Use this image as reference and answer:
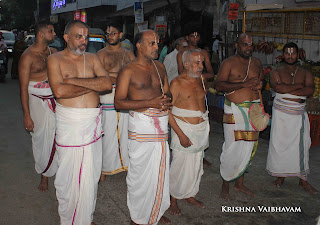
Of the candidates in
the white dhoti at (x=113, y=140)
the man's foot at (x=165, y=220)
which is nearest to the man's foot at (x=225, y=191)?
the man's foot at (x=165, y=220)

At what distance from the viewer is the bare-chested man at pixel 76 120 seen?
170 inches

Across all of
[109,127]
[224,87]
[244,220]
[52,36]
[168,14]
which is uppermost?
[168,14]

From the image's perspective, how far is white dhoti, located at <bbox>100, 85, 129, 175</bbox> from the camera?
21.1ft

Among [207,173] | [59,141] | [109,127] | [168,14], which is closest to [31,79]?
[109,127]

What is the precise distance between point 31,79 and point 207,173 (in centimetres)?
306

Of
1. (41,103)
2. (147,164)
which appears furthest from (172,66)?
(147,164)

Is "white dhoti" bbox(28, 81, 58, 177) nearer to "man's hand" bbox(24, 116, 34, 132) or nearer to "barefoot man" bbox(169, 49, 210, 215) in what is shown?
"man's hand" bbox(24, 116, 34, 132)

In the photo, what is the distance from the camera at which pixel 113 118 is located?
21.1 ft

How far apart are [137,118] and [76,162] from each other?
0.78 m

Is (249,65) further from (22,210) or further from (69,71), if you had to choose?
(22,210)

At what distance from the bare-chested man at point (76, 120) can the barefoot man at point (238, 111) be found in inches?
76.7

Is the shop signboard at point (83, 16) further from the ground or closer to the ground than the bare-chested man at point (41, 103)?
further from the ground

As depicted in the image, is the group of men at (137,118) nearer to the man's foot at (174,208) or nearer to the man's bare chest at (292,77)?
the man's foot at (174,208)

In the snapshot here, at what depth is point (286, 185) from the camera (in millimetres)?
6289
